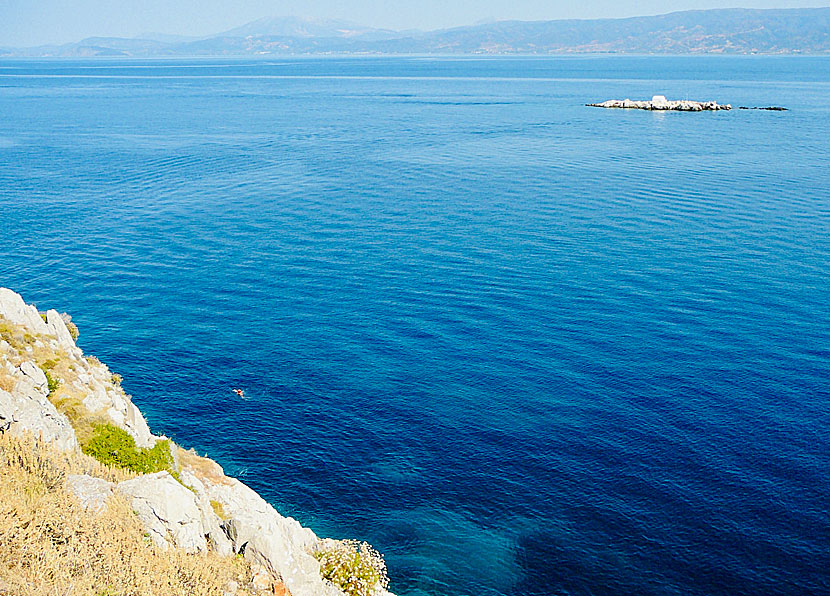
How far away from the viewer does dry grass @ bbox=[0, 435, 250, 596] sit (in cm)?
2356

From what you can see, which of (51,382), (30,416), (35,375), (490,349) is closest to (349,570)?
(30,416)

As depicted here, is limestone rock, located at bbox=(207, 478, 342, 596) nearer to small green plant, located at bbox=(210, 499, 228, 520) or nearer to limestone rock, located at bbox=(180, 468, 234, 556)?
small green plant, located at bbox=(210, 499, 228, 520)

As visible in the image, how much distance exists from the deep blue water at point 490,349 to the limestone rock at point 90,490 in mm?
19332

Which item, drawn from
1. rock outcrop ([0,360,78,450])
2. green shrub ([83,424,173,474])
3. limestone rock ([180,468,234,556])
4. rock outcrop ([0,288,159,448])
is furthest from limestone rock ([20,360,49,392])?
limestone rock ([180,468,234,556])

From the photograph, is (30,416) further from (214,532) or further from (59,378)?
(59,378)

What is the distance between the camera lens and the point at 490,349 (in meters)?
68.0

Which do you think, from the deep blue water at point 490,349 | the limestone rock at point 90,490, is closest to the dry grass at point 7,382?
the limestone rock at point 90,490

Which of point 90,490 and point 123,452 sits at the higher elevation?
point 90,490

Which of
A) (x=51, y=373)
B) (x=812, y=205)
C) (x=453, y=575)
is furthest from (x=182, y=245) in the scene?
(x=812, y=205)

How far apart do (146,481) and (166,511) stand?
6.78 feet

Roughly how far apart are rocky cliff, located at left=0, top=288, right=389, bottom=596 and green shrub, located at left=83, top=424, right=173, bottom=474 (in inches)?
2.2

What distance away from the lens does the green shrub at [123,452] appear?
38.6 meters

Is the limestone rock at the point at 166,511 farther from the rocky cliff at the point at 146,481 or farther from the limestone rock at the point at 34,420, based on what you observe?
the limestone rock at the point at 34,420

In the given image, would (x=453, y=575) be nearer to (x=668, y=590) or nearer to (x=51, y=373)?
(x=668, y=590)
